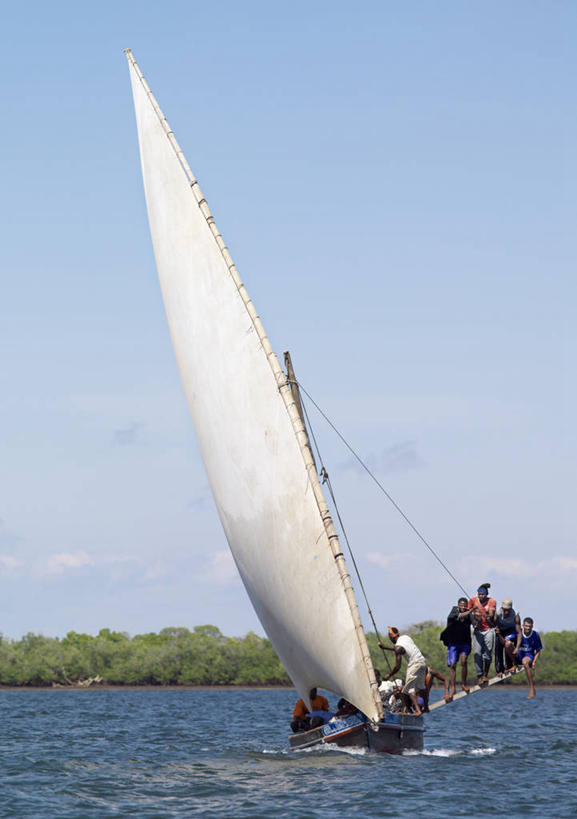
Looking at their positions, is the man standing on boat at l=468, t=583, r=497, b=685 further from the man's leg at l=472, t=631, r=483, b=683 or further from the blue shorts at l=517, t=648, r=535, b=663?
the blue shorts at l=517, t=648, r=535, b=663

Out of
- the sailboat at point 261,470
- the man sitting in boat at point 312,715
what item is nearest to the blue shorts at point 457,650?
the sailboat at point 261,470

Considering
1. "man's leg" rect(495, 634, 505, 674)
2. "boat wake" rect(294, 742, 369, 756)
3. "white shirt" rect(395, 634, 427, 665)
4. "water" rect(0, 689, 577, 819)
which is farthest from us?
"man's leg" rect(495, 634, 505, 674)

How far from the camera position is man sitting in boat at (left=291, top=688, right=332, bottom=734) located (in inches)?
1028

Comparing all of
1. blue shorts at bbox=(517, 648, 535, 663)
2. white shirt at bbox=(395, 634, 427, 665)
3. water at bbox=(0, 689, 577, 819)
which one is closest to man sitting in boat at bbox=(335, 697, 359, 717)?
water at bbox=(0, 689, 577, 819)

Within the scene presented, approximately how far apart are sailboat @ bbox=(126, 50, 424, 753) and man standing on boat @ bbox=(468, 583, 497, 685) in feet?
6.70

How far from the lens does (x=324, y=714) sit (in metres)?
26.3

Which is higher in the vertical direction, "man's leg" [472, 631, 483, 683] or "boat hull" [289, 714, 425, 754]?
"man's leg" [472, 631, 483, 683]

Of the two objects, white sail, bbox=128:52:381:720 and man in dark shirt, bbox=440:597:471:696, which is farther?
man in dark shirt, bbox=440:597:471:696

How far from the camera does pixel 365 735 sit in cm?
2481

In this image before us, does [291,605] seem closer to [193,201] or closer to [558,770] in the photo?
[558,770]

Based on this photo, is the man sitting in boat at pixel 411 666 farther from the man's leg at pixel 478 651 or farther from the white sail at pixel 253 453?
the white sail at pixel 253 453

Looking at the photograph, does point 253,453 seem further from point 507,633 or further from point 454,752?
point 454,752

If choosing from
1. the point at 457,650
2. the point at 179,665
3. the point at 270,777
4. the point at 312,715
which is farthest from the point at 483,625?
the point at 179,665

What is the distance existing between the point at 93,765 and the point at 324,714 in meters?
5.45
